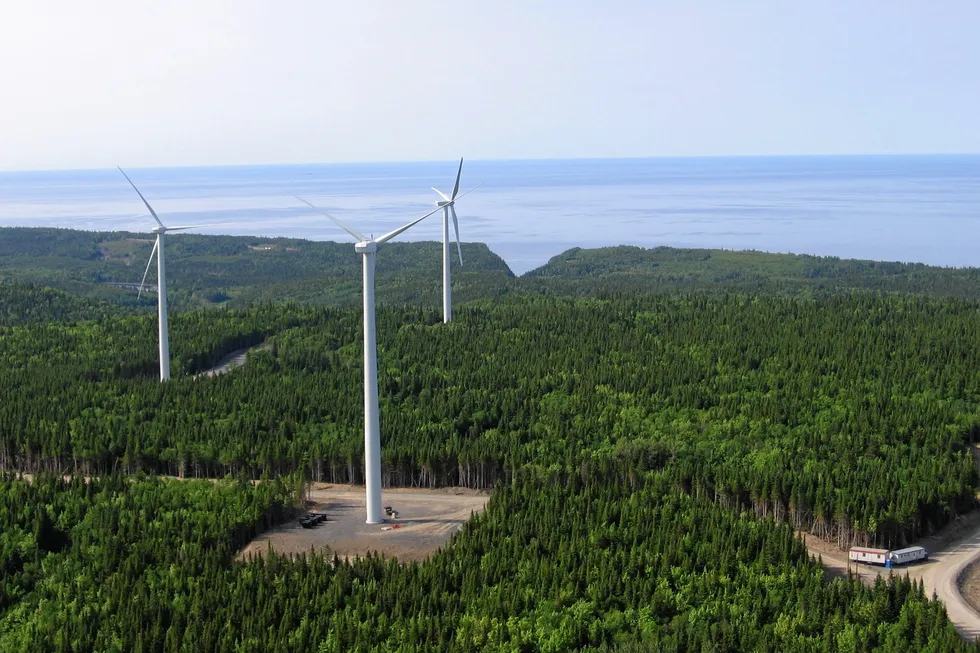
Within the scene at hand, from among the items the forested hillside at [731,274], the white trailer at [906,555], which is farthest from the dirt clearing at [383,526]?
the forested hillside at [731,274]

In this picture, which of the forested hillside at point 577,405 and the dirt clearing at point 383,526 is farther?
the forested hillside at point 577,405

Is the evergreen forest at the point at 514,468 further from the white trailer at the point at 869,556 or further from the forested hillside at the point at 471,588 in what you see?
the white trailer at the point at 869,556

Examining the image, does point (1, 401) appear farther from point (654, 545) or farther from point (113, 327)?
point (654, 545)

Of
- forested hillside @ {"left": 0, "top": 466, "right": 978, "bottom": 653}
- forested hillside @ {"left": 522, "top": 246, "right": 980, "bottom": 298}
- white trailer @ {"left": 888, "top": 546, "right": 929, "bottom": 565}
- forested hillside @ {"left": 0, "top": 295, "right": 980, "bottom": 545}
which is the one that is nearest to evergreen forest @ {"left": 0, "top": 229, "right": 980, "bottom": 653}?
forested hillside @ {"left": 0, "top": 466, "right": 978, "bottom": 653}

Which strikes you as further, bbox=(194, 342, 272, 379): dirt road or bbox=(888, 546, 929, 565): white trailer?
bbox=(194, 342, 272, 379): dirt road

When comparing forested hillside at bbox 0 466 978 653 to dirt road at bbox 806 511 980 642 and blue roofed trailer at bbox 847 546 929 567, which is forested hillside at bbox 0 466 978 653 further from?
blue roofed trailer at bbox 847 546 929 567

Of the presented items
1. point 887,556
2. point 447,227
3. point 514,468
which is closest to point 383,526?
point 514,468
